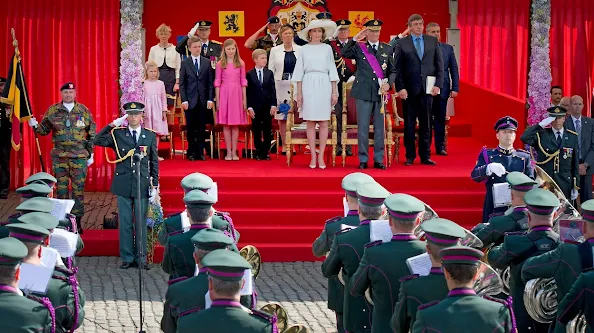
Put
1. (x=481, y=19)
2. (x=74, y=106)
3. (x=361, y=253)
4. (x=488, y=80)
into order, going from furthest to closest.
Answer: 1. (x=488, y=80)
2. (x=481, y=19)
3. (x=74, y=106)
4. (x=361, y=253)

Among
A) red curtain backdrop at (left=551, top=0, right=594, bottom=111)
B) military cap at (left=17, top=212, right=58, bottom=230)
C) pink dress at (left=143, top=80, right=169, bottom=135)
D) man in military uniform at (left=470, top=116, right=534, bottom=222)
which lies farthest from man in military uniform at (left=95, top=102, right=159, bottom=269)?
red curtain backdrop at (left=551, top=0, right=594, bottom=111)

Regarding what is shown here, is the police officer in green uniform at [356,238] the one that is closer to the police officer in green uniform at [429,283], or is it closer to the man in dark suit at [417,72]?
the police officer in green uniform at [429,283]

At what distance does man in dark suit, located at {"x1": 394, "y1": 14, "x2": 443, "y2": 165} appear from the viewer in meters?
15.6

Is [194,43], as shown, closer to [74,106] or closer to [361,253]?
[74,106]

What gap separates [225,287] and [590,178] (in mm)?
10030

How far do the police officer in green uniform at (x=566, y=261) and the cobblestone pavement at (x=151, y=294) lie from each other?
2.92 meters

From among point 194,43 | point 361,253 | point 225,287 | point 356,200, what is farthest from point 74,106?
point 225,287

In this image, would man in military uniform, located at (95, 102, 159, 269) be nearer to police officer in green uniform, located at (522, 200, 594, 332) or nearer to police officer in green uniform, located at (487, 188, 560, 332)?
police officer in green uniform, located at (487, 188, 560, 332)

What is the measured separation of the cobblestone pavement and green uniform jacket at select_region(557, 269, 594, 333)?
12.1 feet

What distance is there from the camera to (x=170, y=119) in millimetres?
17906

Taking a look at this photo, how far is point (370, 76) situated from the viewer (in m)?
15.2

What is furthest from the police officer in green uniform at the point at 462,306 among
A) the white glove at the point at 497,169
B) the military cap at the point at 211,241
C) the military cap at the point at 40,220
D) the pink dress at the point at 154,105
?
the pink dress at the point at 154,105

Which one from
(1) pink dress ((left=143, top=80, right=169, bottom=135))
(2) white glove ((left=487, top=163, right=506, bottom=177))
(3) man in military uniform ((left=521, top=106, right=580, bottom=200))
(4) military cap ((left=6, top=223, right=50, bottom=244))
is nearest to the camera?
(4) military cap ((left=6, top=223, right=50, bottom=244))

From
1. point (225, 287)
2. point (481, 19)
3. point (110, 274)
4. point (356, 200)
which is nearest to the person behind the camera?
point (225, 287)
